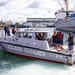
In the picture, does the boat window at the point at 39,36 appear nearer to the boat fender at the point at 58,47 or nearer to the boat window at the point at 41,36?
the boat window at the point at 41,36

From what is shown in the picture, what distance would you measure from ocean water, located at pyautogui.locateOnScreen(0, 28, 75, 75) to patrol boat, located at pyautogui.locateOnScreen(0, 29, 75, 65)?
423 mm

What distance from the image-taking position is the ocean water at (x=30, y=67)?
12.2 meters

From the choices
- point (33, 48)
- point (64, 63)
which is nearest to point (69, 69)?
point (64, 63)

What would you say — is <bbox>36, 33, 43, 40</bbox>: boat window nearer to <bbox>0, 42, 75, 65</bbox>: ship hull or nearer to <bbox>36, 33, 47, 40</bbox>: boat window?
<bbox>36, 33, 47, 40</bbox>: boat window

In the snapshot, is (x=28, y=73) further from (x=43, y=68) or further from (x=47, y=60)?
(x=47, y=60)

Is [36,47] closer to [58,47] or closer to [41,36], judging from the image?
[41,36]

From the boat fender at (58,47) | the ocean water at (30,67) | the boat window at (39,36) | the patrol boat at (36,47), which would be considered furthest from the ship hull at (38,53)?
the boat window at (39,36)

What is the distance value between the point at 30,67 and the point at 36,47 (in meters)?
2.19

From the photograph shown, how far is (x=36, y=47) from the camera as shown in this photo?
596 inches

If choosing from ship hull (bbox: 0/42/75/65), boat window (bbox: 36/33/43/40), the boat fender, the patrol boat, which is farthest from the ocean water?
boat window (bbox: 36/33/43/40)

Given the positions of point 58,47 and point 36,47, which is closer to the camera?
point 58,47

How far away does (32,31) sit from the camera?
15.7 metres

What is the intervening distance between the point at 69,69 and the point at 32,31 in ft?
15.6

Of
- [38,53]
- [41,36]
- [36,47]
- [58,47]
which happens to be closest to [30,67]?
[38,53]
